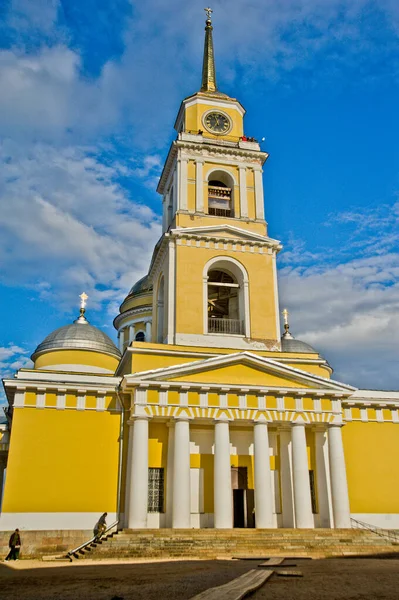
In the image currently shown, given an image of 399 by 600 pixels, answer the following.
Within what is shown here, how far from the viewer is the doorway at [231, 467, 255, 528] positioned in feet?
69.6

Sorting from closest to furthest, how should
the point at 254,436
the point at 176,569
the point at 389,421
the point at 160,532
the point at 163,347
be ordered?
the point at 176,569 → the point at 160,532 → the point at 254,436 → the point at 163,347 → the point at 389,421

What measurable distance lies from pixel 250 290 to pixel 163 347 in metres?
5.13

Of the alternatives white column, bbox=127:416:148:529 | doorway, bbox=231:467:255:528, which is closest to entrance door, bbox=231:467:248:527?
doorway, bbox=231:467:255:528

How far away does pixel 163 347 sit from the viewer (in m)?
22.2

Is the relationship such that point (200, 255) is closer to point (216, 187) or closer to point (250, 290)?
point (250, 290)

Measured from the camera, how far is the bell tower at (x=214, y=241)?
24.1 meters

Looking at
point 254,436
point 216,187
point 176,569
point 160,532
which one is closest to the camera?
point 176,569

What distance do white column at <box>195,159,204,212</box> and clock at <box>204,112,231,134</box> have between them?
2.53m

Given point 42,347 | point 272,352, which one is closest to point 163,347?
point 272,352

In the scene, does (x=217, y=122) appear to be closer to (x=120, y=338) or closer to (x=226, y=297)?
(x=226, y=297)

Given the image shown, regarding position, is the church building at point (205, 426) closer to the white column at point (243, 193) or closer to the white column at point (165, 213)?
the white column at point (243, 193)

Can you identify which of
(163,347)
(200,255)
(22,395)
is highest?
(200,255)

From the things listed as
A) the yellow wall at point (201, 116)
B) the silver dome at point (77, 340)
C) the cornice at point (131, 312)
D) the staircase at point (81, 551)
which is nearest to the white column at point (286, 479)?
the staircase at point (81, 551)

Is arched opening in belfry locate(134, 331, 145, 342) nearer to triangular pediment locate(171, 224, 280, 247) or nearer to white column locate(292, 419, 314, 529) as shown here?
triangular pediment locate(171, 224, 280, 247)
